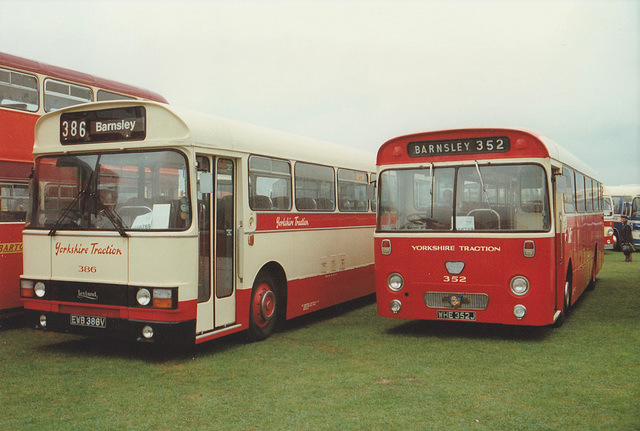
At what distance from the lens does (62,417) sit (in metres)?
6.22

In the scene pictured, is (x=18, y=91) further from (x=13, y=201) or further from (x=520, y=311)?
(x=520, y=311)

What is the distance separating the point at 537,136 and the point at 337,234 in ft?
13.9

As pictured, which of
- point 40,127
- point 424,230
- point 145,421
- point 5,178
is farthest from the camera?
point 5,178

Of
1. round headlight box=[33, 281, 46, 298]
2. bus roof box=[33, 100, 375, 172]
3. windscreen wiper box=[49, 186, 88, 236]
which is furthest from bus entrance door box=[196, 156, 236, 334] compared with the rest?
round headlight box=[33, 281, 46, 298]

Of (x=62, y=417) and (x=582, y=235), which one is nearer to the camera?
(x=62, y=417)

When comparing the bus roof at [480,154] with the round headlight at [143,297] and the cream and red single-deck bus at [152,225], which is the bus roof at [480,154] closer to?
the cream and red single-deck bus at [152,225]

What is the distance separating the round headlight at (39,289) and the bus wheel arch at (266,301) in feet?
8.95

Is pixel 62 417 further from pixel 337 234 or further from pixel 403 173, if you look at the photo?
pixel 337 234

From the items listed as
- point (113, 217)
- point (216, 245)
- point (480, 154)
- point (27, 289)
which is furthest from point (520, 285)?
point (27, 289)

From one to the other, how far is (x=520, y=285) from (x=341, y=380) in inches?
125

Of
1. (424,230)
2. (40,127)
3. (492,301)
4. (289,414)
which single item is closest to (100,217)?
(40,127)

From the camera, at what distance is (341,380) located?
7.49m

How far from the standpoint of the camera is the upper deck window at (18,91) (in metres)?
10.7

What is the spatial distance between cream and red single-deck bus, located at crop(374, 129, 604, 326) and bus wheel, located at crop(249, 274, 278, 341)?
161 cm
